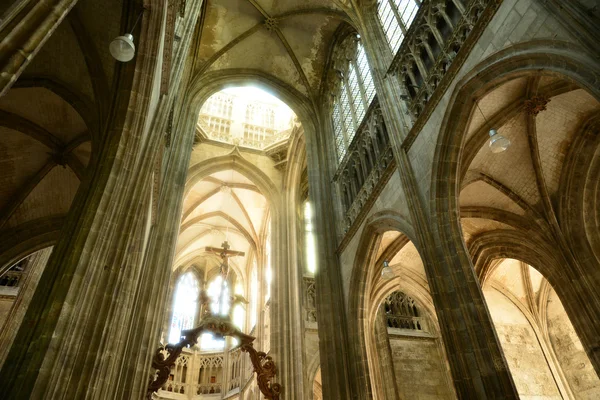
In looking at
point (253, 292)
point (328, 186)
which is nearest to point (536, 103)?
A: point (328, 186)

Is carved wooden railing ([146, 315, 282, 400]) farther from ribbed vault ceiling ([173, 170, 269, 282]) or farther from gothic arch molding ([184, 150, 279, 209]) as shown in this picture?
ribbed vault ceiling ([173, 170, 269, 282])

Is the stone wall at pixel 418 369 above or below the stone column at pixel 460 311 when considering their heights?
above

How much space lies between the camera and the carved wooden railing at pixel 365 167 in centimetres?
1004

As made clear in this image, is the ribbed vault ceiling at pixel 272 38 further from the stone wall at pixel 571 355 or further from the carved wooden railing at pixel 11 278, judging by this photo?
the stone wall at pixel 571 355

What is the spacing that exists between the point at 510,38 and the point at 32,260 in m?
17.7

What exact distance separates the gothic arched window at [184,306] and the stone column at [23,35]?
74.7 feet

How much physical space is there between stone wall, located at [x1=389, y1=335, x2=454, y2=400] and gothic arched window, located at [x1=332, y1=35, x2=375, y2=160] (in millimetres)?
6888

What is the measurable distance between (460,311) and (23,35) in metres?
6.05

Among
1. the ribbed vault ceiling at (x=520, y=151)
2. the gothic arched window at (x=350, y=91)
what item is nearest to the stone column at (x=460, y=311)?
the ribbed vault ceiling at (x=520, y=151)

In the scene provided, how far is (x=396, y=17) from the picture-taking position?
1048 centimetres

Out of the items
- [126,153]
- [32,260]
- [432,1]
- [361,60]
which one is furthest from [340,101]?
[32,260]

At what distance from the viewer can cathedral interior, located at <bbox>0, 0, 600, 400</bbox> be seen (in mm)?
5492

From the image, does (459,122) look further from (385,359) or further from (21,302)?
(21,302)

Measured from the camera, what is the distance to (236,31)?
608 inches
